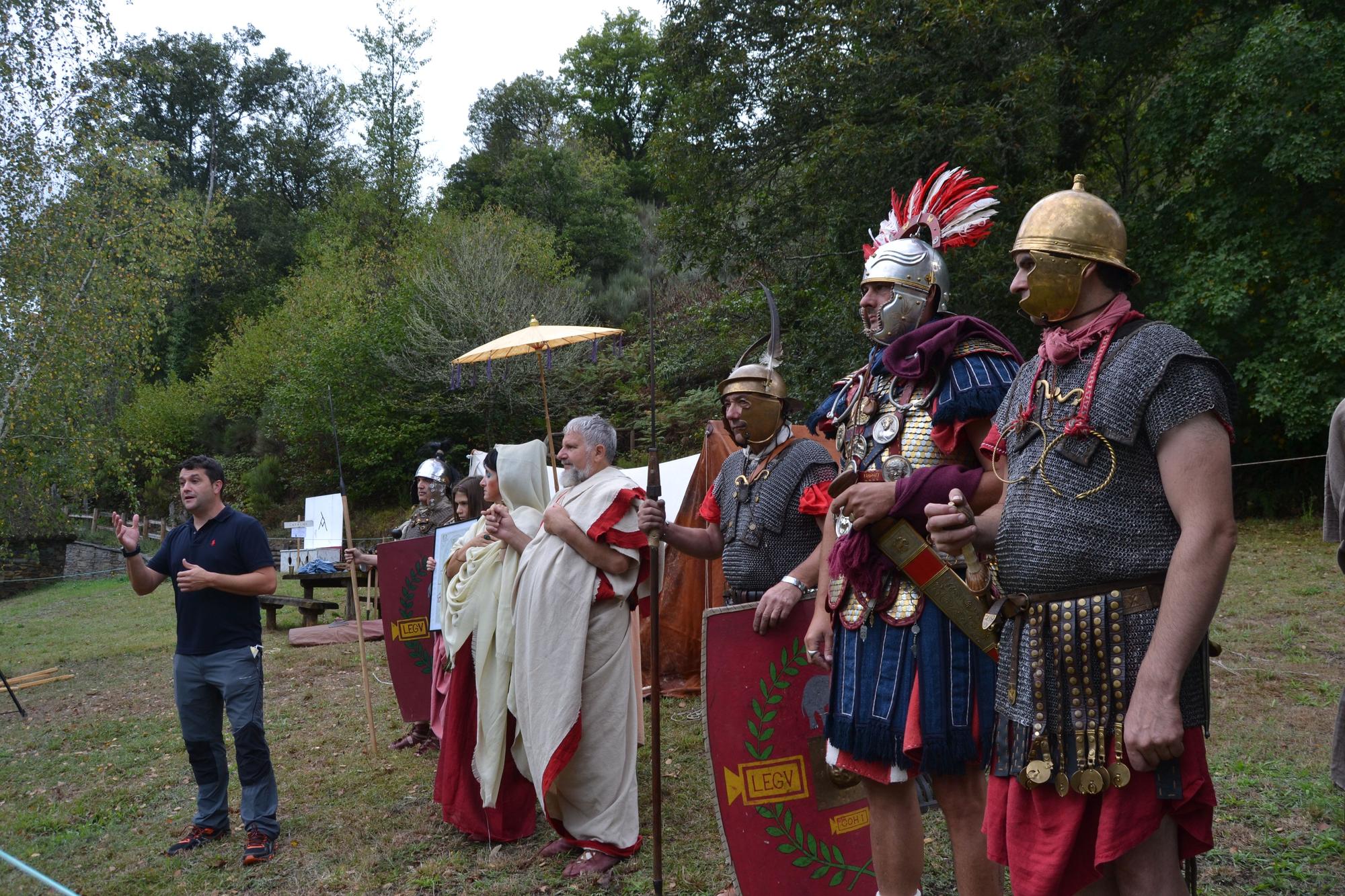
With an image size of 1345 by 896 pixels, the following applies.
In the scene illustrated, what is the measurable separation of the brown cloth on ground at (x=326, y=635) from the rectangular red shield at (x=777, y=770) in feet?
24.5

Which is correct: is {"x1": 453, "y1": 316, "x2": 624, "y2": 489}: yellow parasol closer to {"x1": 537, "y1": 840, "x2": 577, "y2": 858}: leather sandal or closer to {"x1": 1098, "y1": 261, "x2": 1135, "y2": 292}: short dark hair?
{"x1": 537, "y1": 840, "x2": 577, "y2": 858}: leather sandal

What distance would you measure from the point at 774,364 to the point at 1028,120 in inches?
313

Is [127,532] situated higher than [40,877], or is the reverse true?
[127,532]

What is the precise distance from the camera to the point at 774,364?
3.42m

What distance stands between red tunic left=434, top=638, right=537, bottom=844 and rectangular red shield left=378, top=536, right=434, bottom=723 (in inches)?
58.3

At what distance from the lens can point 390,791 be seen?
16.7 ft

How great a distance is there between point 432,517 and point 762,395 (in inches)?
159

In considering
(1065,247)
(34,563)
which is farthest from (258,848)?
(34,563)

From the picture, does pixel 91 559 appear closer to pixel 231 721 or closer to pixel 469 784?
pixel 231 721

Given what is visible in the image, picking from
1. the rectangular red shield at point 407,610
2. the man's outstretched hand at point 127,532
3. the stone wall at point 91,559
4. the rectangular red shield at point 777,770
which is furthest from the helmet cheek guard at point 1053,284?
the stone wall at point 91,559

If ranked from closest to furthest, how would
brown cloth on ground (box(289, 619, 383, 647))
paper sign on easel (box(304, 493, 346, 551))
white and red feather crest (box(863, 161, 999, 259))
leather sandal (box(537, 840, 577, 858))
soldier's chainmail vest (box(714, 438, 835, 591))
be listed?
white and red feather crest (box(863, 161, 999, 259))
soldier's chainmail vest (box(714, 438, 835, 591))
leather sandal (box(537, 840, 577, 858))
brown cloth on ground (box(289, 619, 383, 647))
paper sign on easel (box(304, 493, 346, 551))

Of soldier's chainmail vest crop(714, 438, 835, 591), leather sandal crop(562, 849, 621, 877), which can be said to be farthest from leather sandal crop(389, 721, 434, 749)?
soldier's chainmail vest crop(714, 438, 835, 591)

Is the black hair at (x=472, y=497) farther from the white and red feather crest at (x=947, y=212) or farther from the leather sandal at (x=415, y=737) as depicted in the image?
the white and red feather crest at (x=947, y=212)

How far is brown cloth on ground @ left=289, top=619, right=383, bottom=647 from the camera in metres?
10.0
